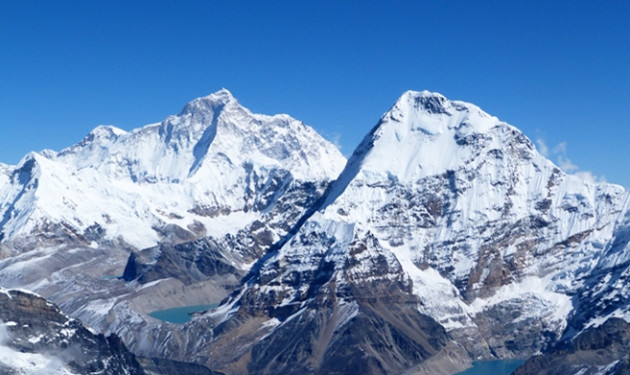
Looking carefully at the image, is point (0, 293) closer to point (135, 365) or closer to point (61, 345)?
point (61, 345)

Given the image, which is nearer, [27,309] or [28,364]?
[28,364]

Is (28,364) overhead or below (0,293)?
below

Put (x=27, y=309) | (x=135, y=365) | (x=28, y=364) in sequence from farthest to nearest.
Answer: (x=135, y=365)
(x=27, y=309)
(x=28, y=364)

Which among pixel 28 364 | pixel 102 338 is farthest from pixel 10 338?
pixel 102 338

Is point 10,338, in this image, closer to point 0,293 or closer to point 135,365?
point 0,293

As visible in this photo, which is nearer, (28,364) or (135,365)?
(28,364)

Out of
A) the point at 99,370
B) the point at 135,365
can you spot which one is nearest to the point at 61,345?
→ the point at 99,370

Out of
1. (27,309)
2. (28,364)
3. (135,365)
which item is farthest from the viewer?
(135,365)
